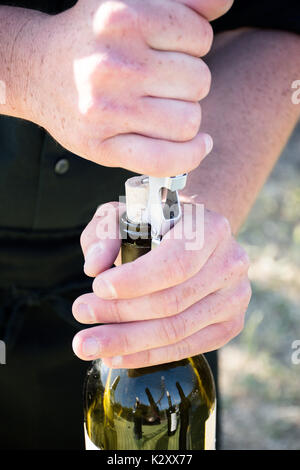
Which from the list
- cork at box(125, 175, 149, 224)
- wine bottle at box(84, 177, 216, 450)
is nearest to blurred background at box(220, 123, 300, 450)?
wine bottle at box(84, 177, 216, 450)

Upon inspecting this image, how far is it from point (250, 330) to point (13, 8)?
1.84 meters

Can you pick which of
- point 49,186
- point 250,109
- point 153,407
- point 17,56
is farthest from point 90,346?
point 250,109

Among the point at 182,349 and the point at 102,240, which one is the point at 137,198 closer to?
the point at 102,240

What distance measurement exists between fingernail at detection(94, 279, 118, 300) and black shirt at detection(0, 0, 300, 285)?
1.37 feet

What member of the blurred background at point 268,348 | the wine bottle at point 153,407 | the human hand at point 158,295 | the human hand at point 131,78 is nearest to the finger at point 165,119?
the human hand at point 131,78

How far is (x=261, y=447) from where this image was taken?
6.33 ft

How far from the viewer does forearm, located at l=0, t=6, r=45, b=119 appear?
0.68 m

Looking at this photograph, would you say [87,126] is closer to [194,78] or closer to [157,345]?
[194,78]

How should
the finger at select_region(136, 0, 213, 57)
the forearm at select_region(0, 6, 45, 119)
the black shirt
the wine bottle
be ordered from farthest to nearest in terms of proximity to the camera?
1. the black shirt
2. the wine bottle
3. the forearm at select_region(0, 6, 45, 119)
4. the finger at select_region(136, 0, 213, 57)

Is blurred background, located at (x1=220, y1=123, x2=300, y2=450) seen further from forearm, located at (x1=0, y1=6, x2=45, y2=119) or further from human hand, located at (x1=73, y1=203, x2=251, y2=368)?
forearm, located at (x1=0, y1=6, x2=45, y2=119)

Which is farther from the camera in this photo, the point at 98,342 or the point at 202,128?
the point at 202,128

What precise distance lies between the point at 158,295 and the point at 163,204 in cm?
11
